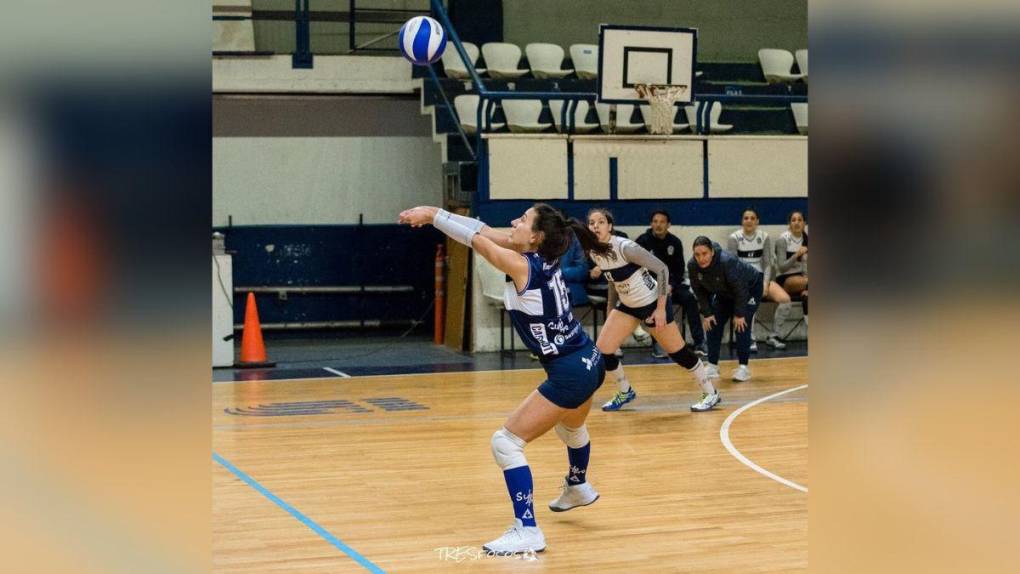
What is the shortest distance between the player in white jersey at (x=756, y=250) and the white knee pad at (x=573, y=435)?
9597 millimetres

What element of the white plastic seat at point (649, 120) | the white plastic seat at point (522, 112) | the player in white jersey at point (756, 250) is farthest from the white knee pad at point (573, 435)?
the white plastic seat at point (522, 112)

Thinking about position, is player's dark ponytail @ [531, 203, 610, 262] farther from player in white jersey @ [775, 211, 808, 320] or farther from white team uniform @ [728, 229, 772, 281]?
player in white jersey @ [775, 211, 808, 320]

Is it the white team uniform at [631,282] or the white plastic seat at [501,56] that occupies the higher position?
the white plastic seat at [501,56]

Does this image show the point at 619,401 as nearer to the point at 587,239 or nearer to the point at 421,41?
the point at 421,41

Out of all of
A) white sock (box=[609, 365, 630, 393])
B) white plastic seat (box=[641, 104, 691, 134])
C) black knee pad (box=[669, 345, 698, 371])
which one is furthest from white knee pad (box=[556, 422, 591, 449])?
white plastic seat (box=[641, 104, 691, 134])

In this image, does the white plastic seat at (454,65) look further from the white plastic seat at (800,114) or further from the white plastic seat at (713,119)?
the white plastic seat at (800,114)

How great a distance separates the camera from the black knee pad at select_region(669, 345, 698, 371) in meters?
11.6

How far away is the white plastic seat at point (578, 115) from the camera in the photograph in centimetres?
1745

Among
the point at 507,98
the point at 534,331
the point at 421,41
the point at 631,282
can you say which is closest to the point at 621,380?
the point at 631,282

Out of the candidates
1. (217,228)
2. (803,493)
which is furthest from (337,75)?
(803,493)

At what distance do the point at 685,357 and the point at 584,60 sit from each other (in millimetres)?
8964

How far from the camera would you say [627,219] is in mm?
17016

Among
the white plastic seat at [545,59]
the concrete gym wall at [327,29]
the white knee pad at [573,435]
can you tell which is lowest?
the white knee pad at [573,435]
